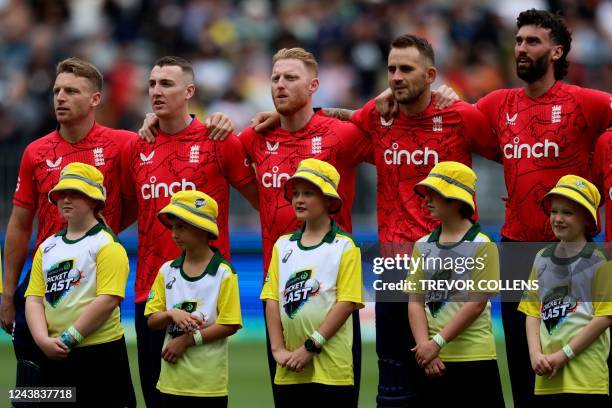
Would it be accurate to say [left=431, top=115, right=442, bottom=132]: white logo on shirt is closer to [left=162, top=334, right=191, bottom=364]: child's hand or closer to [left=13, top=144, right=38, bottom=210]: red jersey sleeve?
[left=162, top=334, right=191, bottom=364]: child's hand

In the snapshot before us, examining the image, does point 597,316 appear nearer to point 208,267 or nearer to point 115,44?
point 208,267

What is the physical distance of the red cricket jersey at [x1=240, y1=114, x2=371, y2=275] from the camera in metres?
9.28

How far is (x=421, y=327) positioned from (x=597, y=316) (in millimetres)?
1035

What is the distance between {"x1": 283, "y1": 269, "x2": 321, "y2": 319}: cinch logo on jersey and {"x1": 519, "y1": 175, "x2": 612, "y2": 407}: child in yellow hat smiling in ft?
4.05

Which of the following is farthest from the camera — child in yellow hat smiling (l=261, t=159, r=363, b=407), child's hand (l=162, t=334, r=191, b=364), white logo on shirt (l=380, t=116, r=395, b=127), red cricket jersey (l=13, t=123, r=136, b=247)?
red cricket jersey (l=13, t=123, r=136, b=247)

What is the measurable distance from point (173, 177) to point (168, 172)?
0.05 meters

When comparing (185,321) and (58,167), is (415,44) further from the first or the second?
(58,167)

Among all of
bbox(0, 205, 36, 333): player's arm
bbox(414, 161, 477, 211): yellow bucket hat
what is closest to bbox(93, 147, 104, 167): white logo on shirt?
bbox(0, 205, 36, 333): player's arm

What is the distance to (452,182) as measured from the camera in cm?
848

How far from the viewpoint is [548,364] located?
26.5ft

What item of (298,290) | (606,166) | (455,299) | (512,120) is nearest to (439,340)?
(455,299)

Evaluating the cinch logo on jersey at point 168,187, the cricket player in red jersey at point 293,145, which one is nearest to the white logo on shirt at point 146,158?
the cinch logo on jersey at point 168,187

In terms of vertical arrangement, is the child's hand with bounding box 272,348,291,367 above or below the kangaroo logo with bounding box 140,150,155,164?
below

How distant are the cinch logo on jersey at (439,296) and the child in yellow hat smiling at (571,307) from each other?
0.44 meters
